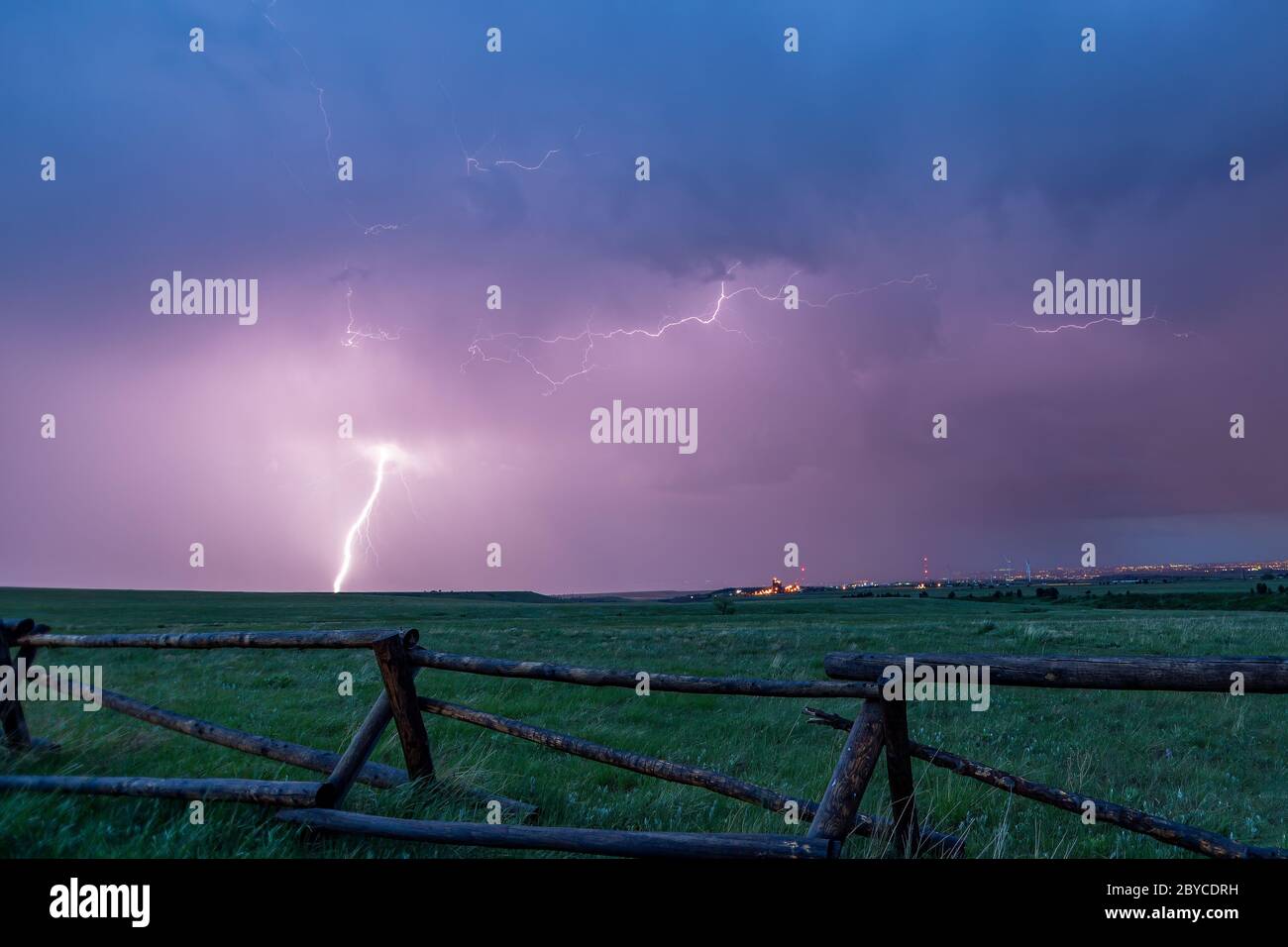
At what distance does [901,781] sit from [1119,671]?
4.79 feet

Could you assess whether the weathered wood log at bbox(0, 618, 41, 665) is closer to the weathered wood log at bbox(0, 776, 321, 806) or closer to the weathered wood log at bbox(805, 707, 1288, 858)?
the weathered wood log at bbox(0, 776, 321, 806)

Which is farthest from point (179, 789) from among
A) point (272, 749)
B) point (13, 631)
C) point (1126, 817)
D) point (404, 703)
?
point (1126, 817)

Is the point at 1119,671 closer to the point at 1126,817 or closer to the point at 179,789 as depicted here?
the point at 1126,817

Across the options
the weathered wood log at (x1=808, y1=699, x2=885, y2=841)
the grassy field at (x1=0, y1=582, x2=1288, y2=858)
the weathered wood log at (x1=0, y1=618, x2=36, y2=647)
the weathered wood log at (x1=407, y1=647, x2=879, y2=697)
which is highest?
the weathered wood log at (x1=0, y1=618, x2=36, y2=647)

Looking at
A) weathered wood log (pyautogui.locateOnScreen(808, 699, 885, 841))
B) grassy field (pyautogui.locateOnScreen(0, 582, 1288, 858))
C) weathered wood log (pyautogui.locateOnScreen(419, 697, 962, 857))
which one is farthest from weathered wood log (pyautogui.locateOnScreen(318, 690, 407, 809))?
weathered wood log (pyautogui.locateOnScreen(808, 699, 885, 841))

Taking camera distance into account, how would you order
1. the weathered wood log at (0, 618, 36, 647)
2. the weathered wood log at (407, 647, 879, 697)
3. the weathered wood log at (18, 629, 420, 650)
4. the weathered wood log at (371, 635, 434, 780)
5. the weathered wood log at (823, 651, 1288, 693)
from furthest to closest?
the weathered wood log at (0, 618, 36, 647) → the weathered wood log at (18, 629, 420, 650) → the weathered wood log at (371, 635, 434, 780) → the weathered wood log at (407, 647, 879, 697) → the weathered wood log at (823, 651, 1288, 693)

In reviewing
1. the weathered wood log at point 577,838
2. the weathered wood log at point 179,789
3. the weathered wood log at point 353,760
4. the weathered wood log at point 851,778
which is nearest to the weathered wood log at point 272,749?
the weathered wood log at point 353,760

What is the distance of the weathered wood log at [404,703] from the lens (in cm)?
577

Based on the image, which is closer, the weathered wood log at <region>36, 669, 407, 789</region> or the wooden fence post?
the weathered wood log at <region>36, 669, 407, 789</region>

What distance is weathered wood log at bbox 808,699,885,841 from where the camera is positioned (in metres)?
4.04

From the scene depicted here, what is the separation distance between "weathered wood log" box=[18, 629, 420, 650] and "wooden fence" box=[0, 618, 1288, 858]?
0.07ft
